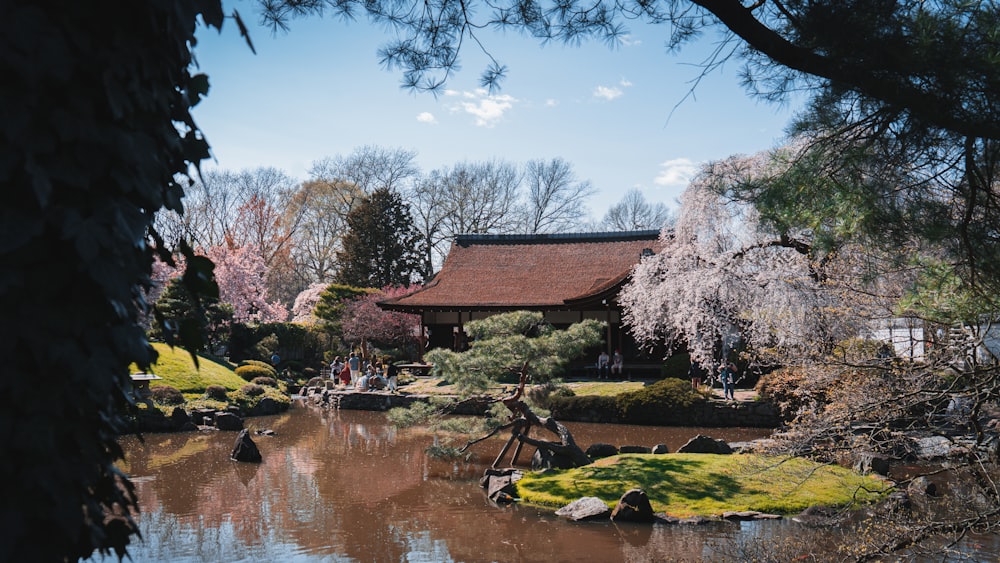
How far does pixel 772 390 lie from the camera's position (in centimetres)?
1623

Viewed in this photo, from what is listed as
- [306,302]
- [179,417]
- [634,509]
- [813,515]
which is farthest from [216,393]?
[306,302]

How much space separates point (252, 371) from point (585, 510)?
18000 mm

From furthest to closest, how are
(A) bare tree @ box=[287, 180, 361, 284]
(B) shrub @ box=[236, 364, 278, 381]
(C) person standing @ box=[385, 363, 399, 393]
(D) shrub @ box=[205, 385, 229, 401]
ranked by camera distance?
(A) bare tree @ box=[287, 180, 361, 284]
(B) shrub @ box=[236, 364, 278, 381]
(C) person standing @ box=[385, 363, 399, 393]
(D) shrub @ box=[205, 385, 229, 401]

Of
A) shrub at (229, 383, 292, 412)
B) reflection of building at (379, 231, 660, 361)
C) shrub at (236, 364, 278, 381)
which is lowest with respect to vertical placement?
shrub at (229, 383, 292, 412)

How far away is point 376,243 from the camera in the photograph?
1457 inches

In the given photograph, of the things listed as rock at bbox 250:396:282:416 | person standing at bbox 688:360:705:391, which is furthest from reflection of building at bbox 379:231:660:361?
rock at bbox 250:396:282:416

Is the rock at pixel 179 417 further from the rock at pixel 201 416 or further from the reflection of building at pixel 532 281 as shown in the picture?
the reflection of building at pixel 532 281

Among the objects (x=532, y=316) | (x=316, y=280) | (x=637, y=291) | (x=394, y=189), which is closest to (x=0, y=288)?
(x=532, y=316)

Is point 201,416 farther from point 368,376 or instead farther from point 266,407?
point 368,376

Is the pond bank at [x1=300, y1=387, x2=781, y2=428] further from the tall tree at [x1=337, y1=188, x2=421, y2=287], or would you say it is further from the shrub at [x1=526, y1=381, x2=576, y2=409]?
the tall tree at [x1=337, y1=188, x2=421, y2=287]

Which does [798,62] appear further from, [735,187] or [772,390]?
[772,390]

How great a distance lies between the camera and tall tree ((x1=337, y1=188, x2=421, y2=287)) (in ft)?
121

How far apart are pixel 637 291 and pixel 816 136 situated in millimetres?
16781

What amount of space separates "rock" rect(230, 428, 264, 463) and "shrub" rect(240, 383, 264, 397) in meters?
7.38
